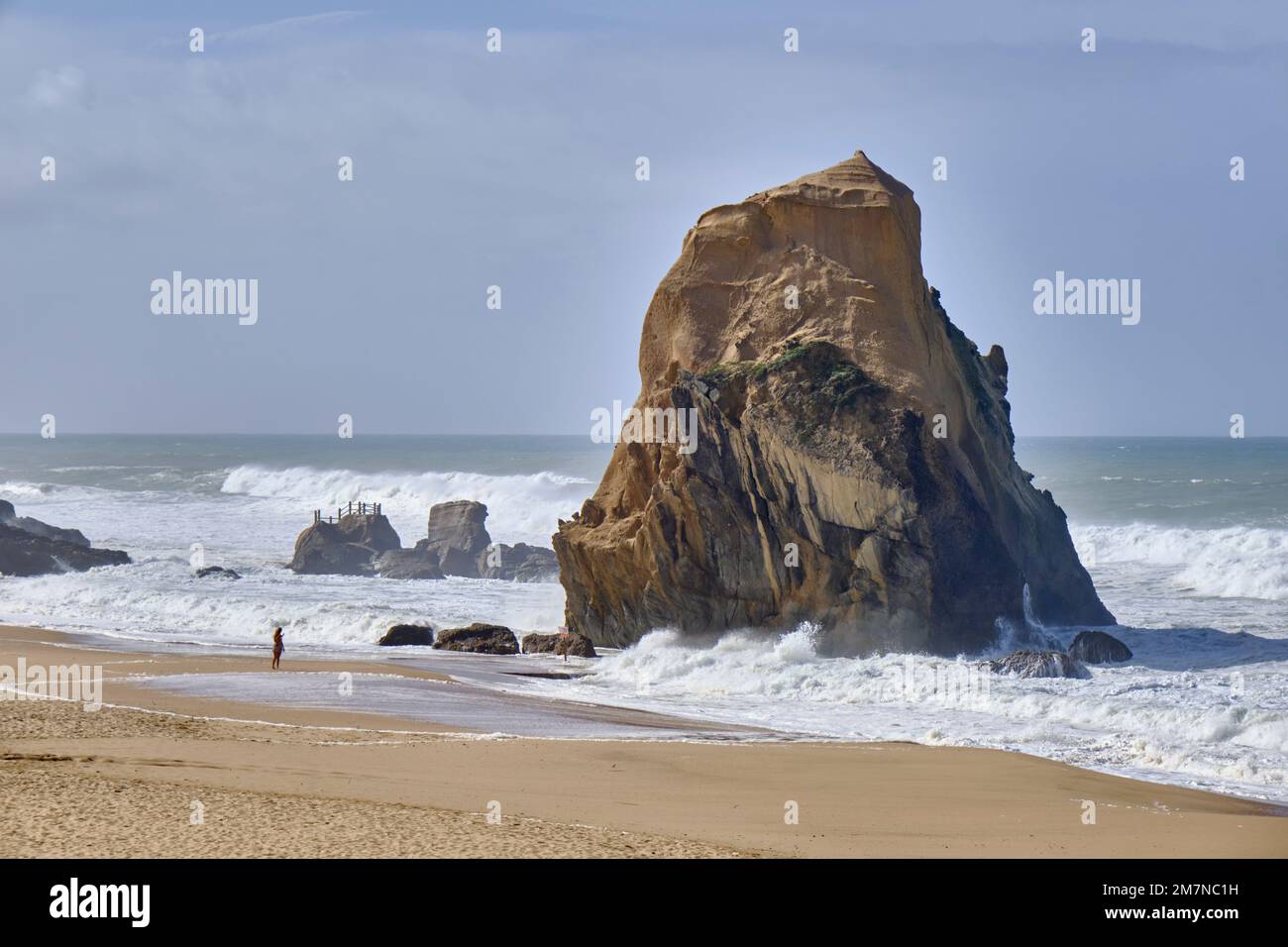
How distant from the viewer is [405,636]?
27875mm

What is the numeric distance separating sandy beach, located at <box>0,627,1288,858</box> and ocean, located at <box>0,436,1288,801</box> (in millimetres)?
1832

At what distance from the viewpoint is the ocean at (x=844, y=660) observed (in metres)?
17.3

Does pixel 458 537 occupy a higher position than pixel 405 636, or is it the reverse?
pixel 458 537

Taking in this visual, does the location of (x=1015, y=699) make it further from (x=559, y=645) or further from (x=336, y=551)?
(x=336, y=551)

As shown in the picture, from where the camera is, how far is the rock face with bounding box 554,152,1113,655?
2319cm

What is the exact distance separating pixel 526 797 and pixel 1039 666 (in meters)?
11.3

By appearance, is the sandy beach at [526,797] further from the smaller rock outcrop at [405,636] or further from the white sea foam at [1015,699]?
the smaller rock outcrop at [405,636]

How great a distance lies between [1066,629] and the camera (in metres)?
26.5

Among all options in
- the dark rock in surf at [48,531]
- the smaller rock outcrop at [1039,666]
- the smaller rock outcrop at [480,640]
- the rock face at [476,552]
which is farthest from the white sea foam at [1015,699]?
the dark rock in surf at [48,531]

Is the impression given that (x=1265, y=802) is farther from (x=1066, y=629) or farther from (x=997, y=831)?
(x=1066, y=629)

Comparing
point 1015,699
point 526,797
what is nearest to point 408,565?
point 1015,699

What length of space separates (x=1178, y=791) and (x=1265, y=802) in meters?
0.84
